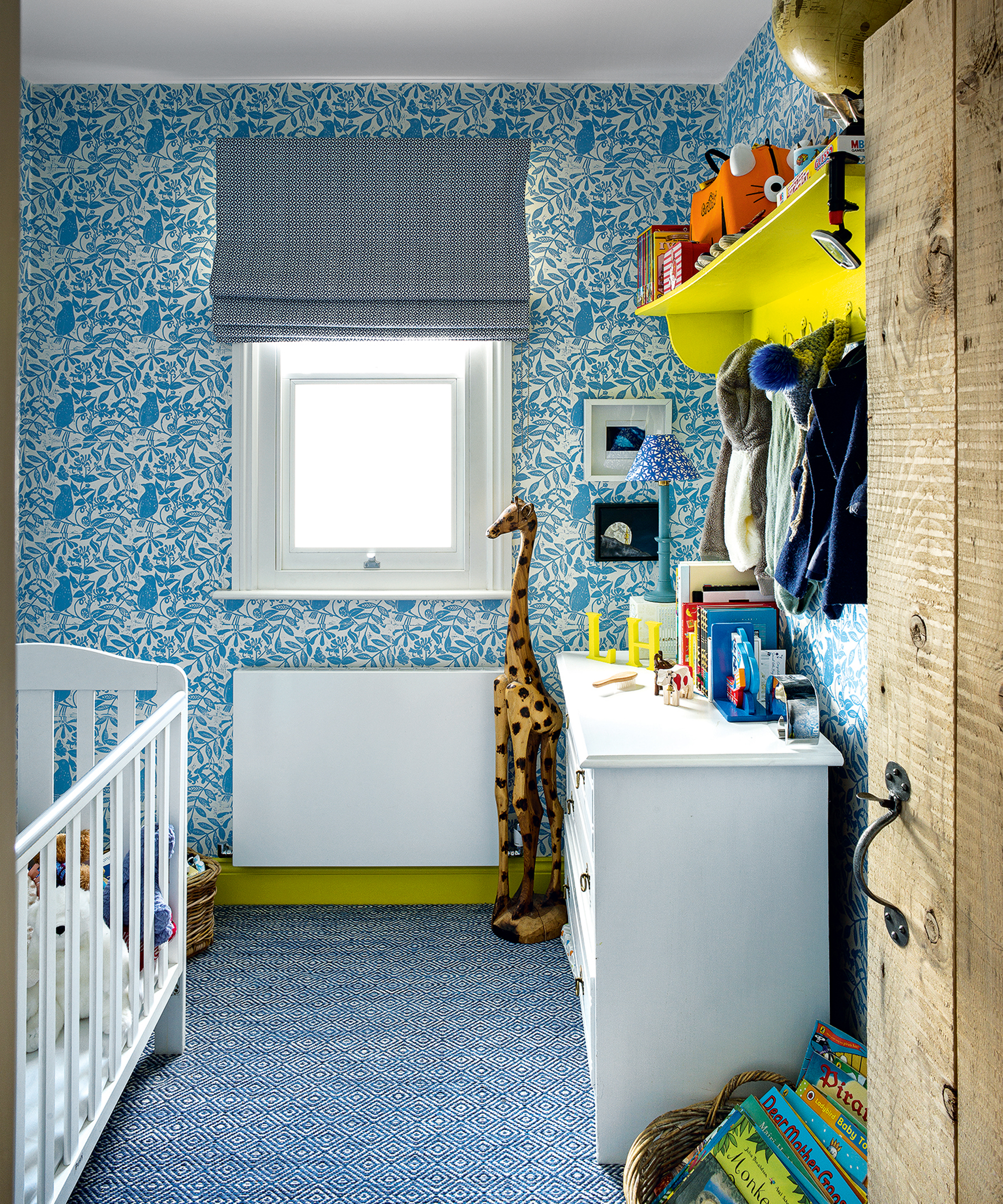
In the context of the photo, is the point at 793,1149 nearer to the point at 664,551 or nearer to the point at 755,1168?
the point at 755,1168

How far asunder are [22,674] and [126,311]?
4.14 ft

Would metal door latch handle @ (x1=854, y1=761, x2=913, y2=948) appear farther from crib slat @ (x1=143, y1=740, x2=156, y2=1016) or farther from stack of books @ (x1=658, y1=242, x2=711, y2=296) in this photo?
stack of books @ (x1=658, y1=242, x2=711, y2=296)

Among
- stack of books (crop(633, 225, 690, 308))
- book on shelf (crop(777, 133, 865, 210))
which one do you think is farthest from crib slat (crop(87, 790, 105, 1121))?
stack of books (crop(633, 225, 690, 308))

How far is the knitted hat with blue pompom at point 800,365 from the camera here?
5.14 ft

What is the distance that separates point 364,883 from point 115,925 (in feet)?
4.30

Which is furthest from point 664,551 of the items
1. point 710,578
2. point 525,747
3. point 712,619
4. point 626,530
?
point 525,747

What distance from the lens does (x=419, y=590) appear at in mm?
2850

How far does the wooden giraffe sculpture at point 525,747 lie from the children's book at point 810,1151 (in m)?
1.05

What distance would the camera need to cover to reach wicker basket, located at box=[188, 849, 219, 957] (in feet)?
8.05

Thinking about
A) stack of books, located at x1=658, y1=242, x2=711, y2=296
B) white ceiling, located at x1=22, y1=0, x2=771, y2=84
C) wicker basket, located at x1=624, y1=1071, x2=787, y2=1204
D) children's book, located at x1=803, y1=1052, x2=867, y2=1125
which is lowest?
wicker basket, located at x1=624, y1=1071, x2=787, y2=1204

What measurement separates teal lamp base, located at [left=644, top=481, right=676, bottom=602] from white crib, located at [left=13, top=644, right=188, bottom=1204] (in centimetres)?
131

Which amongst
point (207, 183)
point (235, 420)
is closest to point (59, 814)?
point (235, 420)

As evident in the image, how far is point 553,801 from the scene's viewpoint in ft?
8.45

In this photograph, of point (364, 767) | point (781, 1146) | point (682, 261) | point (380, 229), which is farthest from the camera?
point (364, 767)
